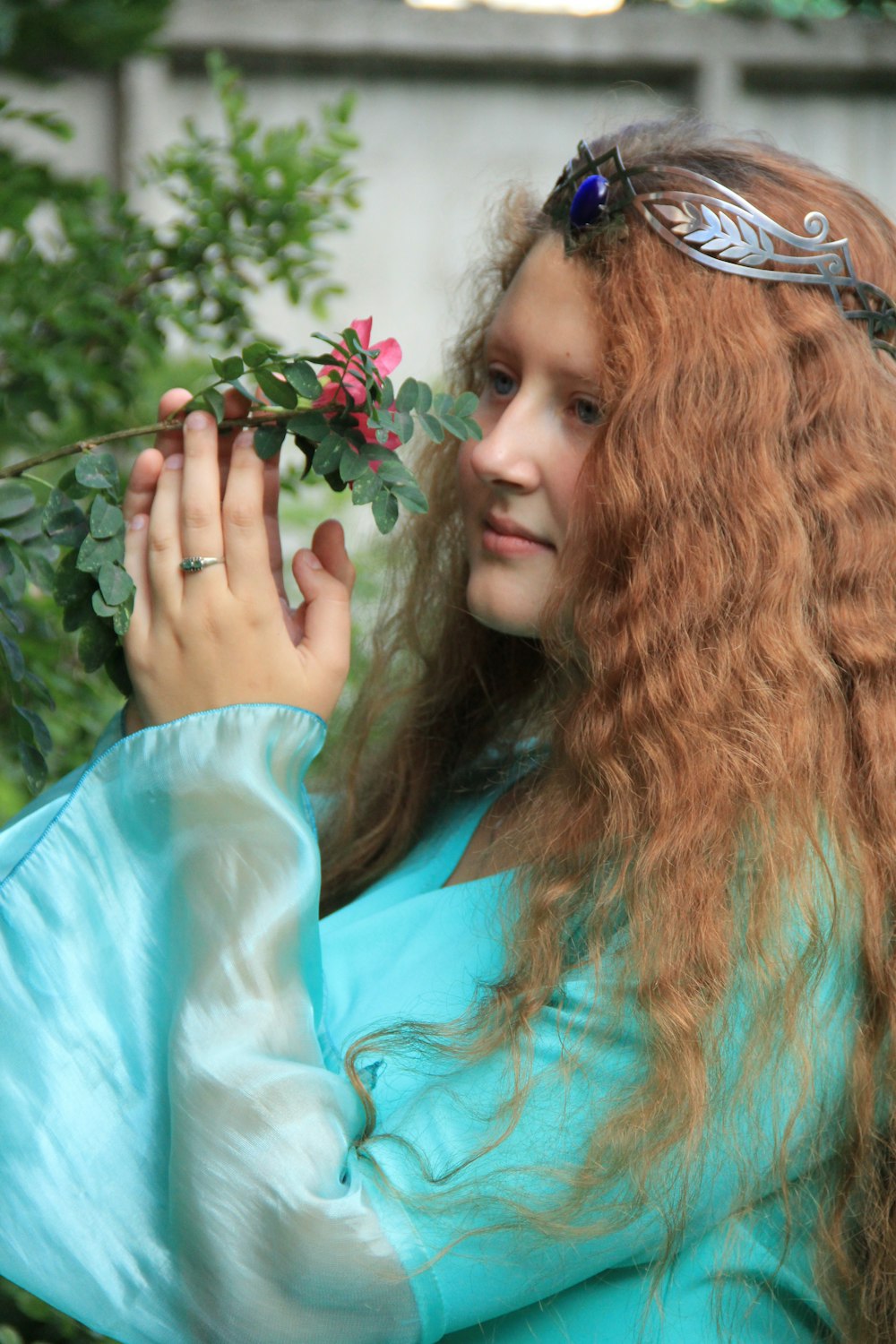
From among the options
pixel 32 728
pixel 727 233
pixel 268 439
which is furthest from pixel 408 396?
pixel 32 728

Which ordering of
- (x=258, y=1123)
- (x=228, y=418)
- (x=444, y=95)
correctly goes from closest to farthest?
(x=258, y=1123) < (x=228, y=418) < (x=444, y=95)

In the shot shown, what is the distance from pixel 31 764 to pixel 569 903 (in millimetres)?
508

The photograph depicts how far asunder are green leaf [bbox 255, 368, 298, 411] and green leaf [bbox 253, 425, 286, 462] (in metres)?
0.03

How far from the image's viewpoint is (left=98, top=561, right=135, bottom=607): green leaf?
1.21 metres

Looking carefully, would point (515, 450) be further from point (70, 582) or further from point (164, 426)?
point (70, 582)

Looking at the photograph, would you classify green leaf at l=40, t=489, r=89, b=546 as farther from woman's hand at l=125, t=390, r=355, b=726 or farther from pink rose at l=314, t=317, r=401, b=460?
pink rose at l=314, t=317, r=401, b=460

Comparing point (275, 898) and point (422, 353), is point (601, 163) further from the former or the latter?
point (422, 353)

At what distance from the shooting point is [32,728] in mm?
1252

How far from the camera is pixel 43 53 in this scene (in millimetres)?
2131

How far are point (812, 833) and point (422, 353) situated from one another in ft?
9.98

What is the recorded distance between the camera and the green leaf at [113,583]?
1209 millimetres

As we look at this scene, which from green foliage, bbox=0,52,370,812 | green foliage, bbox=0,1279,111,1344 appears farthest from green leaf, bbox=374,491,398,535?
green foliage, bbox=0,1279,111,1344

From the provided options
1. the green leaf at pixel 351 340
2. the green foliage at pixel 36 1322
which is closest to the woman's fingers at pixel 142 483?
the green leaf at pixel 351 340

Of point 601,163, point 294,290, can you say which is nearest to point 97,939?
point 601,163
